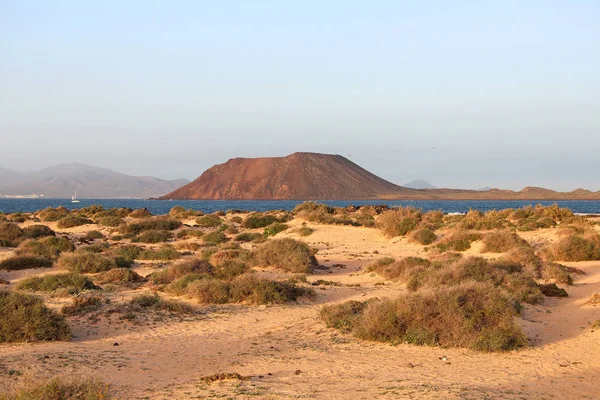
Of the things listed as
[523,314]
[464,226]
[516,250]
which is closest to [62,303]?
[523,314]

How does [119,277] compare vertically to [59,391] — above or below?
below

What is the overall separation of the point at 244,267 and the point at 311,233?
56.7ft

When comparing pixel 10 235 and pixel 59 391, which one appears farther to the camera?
pixel 10 235

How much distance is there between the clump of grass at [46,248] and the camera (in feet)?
85.8

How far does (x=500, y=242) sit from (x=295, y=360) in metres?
19.2

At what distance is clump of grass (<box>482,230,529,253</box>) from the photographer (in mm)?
27750

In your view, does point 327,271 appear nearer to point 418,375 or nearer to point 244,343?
point 244,343

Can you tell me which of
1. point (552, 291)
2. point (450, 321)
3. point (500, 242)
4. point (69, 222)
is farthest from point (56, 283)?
→ point (69, 222)

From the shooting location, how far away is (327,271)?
80.5 ft

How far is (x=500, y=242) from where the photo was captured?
28078 mm

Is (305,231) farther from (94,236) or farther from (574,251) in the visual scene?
(574,251)

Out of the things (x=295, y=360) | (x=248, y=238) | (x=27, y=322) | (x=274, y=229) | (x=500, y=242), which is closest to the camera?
(x=295, y=360)

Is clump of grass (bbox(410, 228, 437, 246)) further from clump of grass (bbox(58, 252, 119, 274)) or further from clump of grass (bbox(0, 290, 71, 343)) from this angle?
clump of grass (bbox(0, 290, 71, 343))

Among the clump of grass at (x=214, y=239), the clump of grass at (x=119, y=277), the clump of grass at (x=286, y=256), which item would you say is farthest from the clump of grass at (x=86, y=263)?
the clump of grass at (x=214, y=239)
